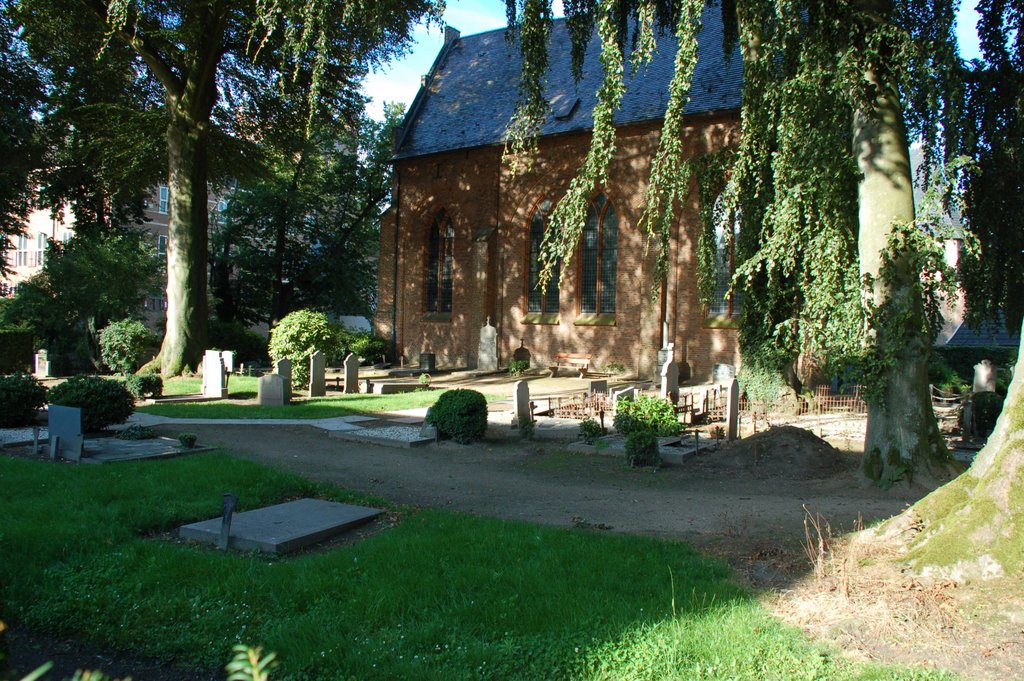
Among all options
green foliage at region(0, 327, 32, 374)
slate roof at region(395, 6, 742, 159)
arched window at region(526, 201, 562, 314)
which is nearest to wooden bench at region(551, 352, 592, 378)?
arched window at region(526, 201, 562, 314)

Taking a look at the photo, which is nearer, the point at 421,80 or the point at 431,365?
the point at 431,365

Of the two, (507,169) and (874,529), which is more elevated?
(507,169)

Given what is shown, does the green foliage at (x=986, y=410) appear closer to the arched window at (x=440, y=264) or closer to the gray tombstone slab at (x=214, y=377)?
the gray tombstone slab at (x=214, y=377)

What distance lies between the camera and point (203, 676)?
4434 millimetres

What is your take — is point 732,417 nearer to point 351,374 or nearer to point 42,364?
point 351,374

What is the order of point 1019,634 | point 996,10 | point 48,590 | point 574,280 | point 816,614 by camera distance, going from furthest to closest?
1. point 574,280
2. point 996,10
3. point 48,590
4. point 816,614
5. point 1019,634

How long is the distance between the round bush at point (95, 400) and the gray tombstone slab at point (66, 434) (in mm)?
1496

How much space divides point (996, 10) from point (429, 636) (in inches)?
412

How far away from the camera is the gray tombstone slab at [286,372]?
17.6 metres

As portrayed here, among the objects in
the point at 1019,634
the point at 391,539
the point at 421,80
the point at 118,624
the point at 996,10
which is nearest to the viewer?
the point at 1019,634

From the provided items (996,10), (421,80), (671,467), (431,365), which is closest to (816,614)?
(671,467)

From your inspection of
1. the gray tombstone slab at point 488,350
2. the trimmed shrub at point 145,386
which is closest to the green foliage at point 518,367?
the gray tombstone slab at point 488,350

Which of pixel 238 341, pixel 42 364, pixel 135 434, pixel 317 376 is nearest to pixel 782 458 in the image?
pixel 135 434

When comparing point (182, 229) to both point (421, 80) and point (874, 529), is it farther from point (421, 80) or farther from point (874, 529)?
point (874, 529)
